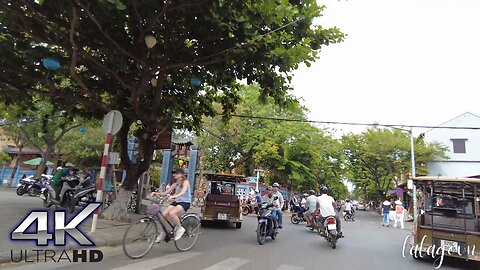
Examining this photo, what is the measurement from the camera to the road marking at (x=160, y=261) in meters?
5.78

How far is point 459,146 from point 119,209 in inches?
1290

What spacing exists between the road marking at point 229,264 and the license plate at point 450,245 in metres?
5.12

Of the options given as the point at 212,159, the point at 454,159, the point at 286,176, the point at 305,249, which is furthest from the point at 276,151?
the point at 305,249

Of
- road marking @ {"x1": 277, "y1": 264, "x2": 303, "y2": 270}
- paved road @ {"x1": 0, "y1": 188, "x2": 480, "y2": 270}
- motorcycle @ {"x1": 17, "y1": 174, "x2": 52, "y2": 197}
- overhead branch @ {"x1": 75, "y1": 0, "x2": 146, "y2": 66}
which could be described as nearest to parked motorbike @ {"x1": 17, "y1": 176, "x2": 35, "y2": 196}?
motorcycle @ {"x1": 17, "y1": 174, "x2": 52, "y2": 197}

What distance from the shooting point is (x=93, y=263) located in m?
5.83

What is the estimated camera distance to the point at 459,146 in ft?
107

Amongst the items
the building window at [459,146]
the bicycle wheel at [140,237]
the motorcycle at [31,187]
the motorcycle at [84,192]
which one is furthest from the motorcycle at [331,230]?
the building window at [459,146]

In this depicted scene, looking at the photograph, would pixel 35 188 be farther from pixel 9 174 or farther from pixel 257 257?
pixel 9 174

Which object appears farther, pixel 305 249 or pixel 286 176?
pixel 286 176

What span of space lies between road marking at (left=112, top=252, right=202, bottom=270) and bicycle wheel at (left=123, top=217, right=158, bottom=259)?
0.35 metres

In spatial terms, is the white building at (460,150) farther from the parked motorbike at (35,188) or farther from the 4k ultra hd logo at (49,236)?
the 4k ultra hd logo at (49,236)

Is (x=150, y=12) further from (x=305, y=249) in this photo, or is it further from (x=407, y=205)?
(x=407, y=205)

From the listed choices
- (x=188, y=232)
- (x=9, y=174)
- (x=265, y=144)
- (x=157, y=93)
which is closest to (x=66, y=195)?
(x=157, y=93)

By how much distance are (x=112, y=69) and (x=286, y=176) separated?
75.2ft
